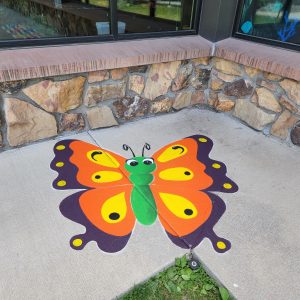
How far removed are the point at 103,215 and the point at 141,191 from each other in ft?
1.02

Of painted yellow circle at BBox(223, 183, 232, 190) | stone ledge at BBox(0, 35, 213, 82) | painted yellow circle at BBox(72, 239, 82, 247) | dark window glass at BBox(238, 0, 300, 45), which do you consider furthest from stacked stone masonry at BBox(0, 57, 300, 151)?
painted yellow circle at BBox(72, 239, 82, 247)

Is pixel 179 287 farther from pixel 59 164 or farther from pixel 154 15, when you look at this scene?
pixel 154 15

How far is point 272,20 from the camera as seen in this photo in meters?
2.46

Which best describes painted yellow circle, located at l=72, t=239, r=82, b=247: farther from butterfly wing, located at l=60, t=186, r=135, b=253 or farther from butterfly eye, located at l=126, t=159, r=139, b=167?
butterfly eye, located at l=126, t=159, r=139, b=167

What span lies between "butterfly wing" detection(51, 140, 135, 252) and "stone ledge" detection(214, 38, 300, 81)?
137 centimetres

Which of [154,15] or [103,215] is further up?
[154,15]

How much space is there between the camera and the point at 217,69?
2.82m

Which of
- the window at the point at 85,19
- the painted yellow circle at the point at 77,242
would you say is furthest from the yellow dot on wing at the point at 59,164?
the window at the point at 85,19

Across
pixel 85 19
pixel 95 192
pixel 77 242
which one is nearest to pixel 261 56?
pixel 85 19

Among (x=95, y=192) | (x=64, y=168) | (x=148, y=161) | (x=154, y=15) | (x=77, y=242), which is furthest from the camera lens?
(x=154, y=15)

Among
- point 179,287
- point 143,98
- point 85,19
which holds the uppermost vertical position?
point 85,19

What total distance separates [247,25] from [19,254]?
8.53 feet

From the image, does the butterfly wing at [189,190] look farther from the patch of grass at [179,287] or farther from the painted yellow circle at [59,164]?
the painted yellow circle at [59,164]

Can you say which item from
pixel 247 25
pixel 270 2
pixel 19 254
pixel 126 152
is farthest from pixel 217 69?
pixel 19 254
